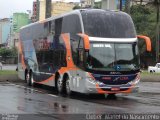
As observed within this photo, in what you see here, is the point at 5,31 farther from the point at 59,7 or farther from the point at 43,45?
the point at 43,45

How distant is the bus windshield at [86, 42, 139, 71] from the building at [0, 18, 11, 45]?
470 ft

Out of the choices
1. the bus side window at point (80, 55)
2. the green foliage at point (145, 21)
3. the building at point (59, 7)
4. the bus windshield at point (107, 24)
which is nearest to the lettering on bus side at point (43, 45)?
the bus side window at point (80, 55)

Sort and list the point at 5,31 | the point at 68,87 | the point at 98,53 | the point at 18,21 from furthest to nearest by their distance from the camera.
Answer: the point at 5,31, the point at 18,21, the point at 68,87, the point at 98,53

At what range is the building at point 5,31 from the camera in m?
164

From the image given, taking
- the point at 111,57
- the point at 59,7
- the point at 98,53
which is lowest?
the point at 59,7

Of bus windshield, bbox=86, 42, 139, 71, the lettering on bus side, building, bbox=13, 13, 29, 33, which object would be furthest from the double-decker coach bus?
building, bbox=13, 13, 29, 33

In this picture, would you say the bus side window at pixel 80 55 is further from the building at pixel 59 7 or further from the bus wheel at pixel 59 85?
the building at pixel 59 7

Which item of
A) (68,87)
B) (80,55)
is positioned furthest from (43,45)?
(80,55)

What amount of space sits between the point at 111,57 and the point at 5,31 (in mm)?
149652

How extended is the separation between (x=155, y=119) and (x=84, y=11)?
8670 mm

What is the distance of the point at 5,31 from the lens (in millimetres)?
166875

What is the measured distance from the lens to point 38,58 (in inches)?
1061

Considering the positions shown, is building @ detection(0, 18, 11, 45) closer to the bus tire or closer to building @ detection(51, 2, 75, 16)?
building @ detection(51, 2, 75, 16)

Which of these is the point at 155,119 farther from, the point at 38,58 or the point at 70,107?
the point at 38,58
